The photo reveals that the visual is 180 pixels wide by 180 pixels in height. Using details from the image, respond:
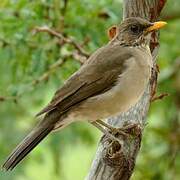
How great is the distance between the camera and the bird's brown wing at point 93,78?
4789mm

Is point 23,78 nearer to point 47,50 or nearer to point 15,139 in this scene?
point 47,50

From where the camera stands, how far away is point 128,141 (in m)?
4.24

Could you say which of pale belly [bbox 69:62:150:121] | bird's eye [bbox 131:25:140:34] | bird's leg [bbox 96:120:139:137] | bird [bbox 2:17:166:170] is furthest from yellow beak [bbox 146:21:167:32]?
bird's leg [bbox 96:120:139:137]

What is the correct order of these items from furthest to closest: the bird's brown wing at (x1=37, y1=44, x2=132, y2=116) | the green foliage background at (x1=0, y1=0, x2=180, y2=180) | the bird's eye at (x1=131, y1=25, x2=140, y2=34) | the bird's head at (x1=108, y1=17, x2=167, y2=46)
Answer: the green foliage background at (x1=0, y1=0, x2=180, y2=180)
the bird's eye at (x1=131, y1=25, x2=140, y2=34)
the bird's head at (x1=108, y1=17, x2=167, y2=46)
the bird's brown wing at (x1=37, y1=44, x2=132, y2=116)

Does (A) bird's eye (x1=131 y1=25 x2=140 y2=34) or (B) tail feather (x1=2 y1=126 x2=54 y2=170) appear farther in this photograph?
(A) bird's eye (x1=131 y1=25 x2=140 y2=34)

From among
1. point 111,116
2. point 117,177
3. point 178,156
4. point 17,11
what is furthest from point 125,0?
point 178,156

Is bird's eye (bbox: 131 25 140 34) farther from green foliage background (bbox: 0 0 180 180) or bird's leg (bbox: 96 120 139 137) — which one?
bird's leg (bbox: 96 120 139 137)

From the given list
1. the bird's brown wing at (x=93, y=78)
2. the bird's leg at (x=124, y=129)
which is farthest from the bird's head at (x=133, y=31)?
the bird's leg at (x=124, y=129)

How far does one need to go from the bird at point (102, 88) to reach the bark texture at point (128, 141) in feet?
0.24

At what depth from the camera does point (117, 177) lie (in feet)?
13.2

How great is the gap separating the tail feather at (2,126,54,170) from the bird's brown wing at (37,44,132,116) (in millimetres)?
151

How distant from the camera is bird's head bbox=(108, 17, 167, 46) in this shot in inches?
194

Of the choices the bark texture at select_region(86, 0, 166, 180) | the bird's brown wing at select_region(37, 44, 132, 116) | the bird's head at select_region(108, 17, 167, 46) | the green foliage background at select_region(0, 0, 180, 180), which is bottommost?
the bark texture at select_region(86, 0, 166, 180)

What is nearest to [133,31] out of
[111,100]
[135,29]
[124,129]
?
[135,29]
